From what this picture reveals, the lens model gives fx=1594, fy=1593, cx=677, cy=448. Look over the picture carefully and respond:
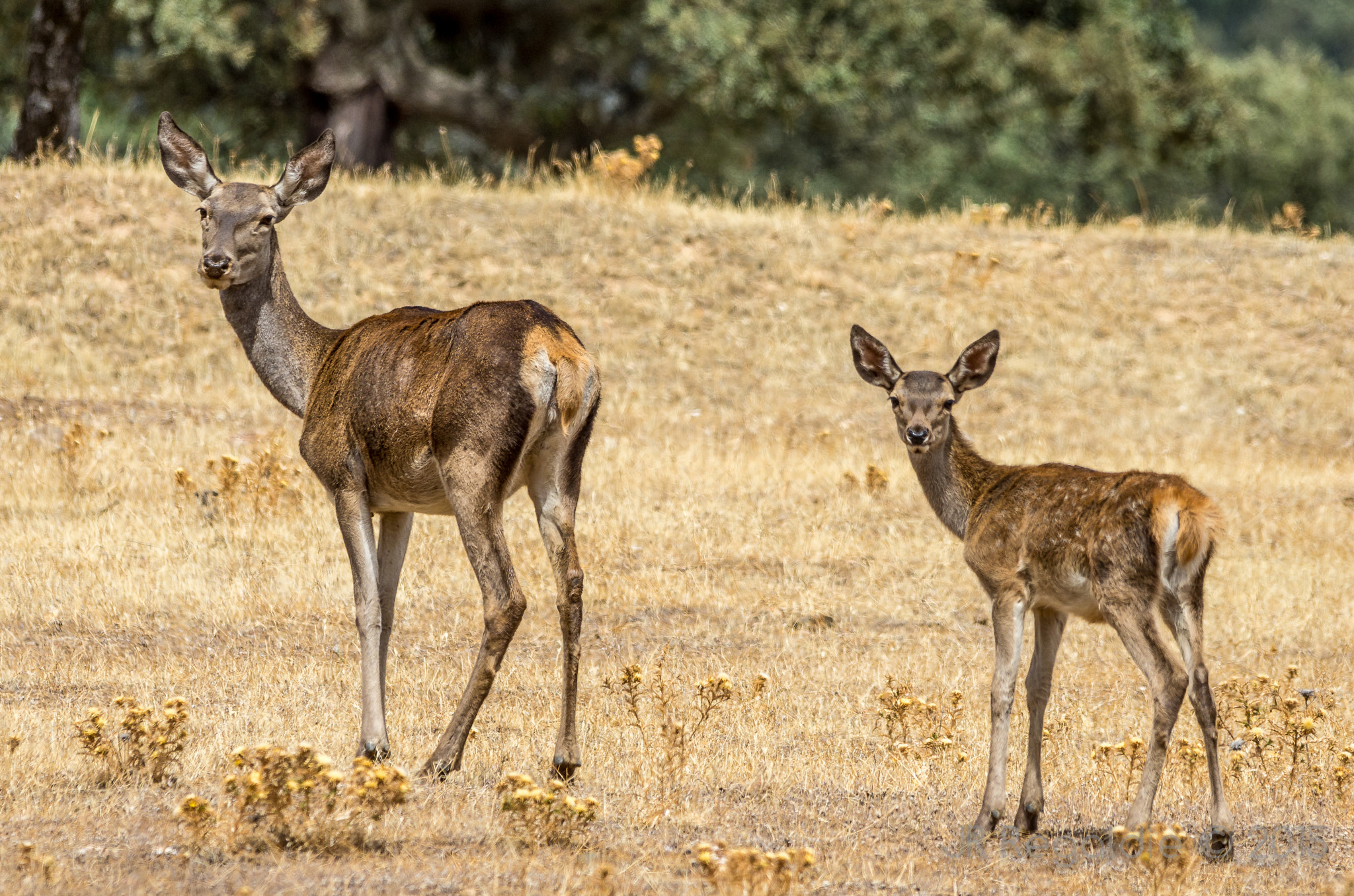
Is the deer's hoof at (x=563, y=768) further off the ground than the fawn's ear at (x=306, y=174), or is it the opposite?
the fawn's ear at (x=306, y=174)

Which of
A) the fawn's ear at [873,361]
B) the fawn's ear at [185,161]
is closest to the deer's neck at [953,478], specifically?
the fawn's ear at [873,361]

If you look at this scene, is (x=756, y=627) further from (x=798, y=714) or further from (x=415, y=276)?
(x=415, y=276)

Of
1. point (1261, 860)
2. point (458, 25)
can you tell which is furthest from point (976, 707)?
point (458, 25)

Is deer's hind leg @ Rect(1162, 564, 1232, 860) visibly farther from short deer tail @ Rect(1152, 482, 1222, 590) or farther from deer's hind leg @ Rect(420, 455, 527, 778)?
deer's hind leg @ Rect(420, 455, 527, 778)

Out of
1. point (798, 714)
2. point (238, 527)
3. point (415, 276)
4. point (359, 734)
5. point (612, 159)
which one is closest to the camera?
point (359, 734)

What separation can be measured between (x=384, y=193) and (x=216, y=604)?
32.4 feet

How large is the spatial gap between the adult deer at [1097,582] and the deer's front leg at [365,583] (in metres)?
2.92

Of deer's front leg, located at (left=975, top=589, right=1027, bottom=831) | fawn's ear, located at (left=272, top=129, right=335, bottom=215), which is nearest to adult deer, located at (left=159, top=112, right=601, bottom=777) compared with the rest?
fawn's ear, located at (left=272, top=129, right=335, bottom=215)

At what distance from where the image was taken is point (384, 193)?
65.7ft

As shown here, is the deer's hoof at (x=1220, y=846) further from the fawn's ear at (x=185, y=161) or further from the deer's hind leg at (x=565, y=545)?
the fawn's ear at (x=185, y=161)

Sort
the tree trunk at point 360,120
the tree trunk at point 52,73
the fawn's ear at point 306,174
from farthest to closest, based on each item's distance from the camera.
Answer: the tree trunk at point 360,120
the tree trunk at point 52,73
the fawn's ear at point 306,174

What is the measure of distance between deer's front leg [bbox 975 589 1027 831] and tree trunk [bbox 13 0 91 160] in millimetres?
17484

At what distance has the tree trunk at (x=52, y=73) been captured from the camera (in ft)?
69.8

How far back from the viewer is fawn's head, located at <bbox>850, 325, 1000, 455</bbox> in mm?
8195
